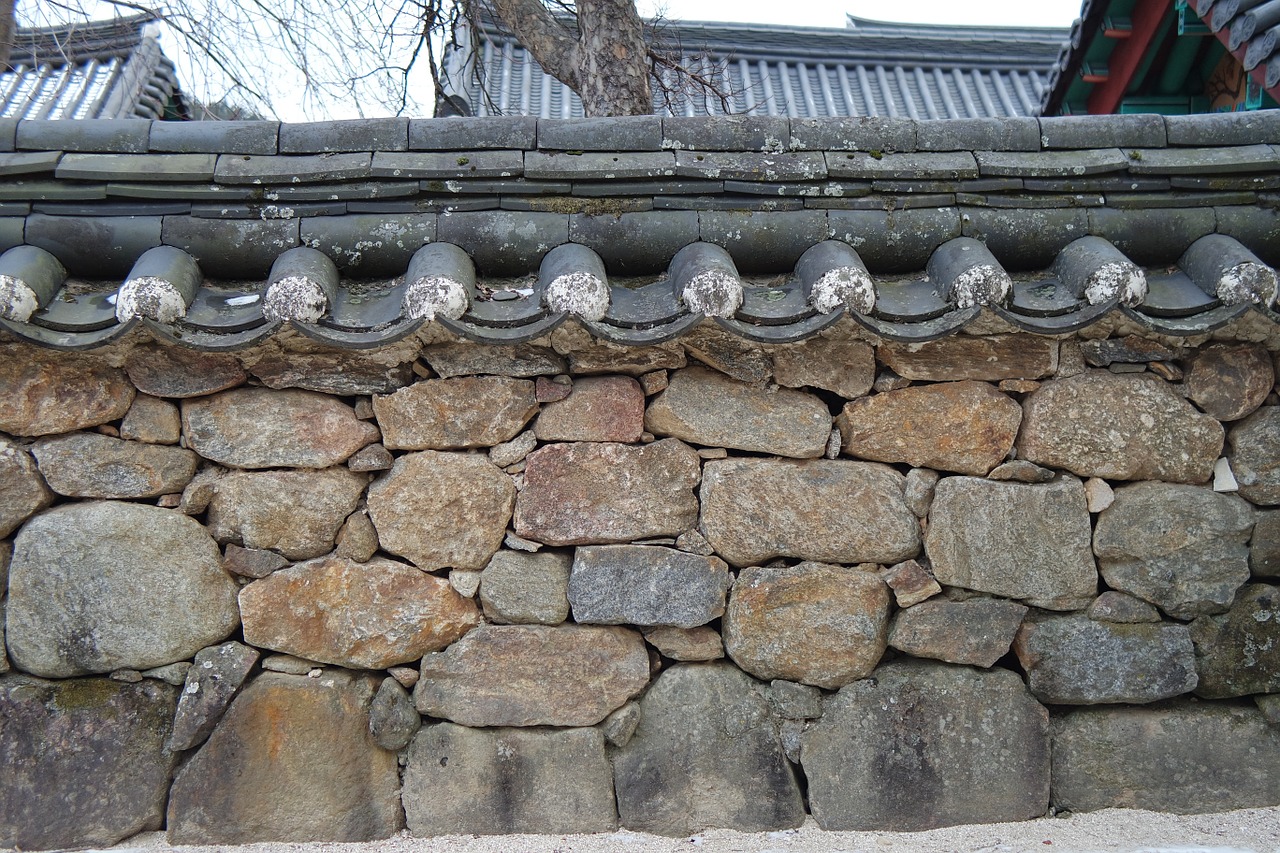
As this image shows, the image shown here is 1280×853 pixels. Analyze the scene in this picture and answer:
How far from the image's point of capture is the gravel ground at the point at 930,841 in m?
2.46

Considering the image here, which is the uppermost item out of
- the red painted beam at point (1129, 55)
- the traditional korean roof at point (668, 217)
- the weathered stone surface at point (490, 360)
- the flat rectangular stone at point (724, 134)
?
the red painted beam at point (1129, 55)

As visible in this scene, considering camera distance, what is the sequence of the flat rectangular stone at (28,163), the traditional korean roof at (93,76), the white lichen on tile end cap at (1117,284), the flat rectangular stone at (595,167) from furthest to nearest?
the traditional korean roof at (93,76) < the flat rectangular stone at (595,167) < the flat rectangular stone at (28,163) < the white lichen on tile end cap at (1117,284)

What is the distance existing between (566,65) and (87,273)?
2.69 metres

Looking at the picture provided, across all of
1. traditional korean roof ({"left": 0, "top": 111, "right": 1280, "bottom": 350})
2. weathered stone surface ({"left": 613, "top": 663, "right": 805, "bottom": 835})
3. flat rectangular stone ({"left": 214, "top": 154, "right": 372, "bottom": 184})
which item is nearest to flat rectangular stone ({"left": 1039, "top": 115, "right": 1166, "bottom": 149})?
traditional korean roof ({"left": 0, "top": 111, "right": 1280, "bottom": 350})

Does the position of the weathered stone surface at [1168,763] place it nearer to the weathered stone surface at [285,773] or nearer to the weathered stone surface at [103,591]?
the weathered stone surface at [285,773]

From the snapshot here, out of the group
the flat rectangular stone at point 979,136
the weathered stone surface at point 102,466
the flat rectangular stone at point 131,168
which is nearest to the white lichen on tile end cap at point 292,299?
the flat rectangular stone at point 131,168

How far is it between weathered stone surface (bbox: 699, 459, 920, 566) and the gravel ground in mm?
769

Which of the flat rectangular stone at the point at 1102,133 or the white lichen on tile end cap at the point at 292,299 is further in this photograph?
the flat rectangular stone at the point at 1102,133

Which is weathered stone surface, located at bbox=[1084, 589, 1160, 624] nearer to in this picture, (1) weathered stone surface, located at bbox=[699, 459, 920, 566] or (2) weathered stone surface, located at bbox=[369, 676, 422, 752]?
(1) weathered stone surface, located at bbox=[699, 459, 920, 566]

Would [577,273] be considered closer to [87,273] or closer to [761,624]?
[761,624]

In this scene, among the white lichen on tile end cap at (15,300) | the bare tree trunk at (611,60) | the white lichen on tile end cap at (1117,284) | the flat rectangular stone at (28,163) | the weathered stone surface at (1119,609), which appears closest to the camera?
the white lichen on tile end cap at (15,300)

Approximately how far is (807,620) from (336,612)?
1.30m

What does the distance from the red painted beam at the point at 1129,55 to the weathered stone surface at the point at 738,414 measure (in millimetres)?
3011

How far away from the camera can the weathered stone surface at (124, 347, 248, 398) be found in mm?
2449
